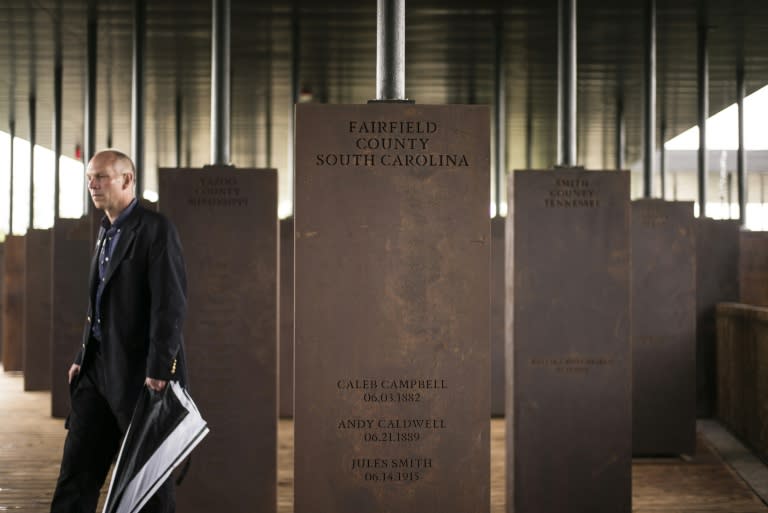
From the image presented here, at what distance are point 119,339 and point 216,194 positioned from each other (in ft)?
4.48

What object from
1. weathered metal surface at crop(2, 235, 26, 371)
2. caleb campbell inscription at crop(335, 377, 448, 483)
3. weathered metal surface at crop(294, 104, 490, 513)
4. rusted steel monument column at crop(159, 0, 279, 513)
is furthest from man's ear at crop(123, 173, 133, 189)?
weathered metal surface at crop(2, 235, 26, 371)

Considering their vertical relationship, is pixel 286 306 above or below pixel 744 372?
above

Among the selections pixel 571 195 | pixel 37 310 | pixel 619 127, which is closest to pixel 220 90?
pixel 571 195

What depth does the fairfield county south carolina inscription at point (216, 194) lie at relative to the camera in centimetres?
461

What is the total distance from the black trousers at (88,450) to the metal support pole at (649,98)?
500 centimetres

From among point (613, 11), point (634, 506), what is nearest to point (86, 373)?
point (634, 506)

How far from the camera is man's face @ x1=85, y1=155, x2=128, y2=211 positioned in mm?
3533

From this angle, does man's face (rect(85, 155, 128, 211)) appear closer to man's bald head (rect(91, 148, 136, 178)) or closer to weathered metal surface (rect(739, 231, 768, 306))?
man's bald head (rect(91, 148, 136, 178))

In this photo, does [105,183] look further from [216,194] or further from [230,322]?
[230,322]

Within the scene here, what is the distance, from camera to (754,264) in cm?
966

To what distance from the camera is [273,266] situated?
4.63 meters

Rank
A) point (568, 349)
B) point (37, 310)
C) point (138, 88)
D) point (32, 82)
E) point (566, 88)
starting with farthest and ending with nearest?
point (32, 82), point (37, 310), point (138, 88), point (566, 88), point (568, 349)

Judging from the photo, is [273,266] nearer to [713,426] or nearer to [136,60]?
[136,60]

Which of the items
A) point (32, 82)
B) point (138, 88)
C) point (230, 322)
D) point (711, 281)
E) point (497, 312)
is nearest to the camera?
point (230, 322)
